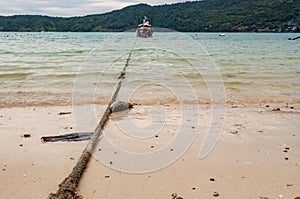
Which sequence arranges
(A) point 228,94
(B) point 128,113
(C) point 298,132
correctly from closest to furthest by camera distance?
(C) point 298,132
(B) point 128,113
(A) point 228,94

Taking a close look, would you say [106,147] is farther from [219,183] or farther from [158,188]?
[219,183]

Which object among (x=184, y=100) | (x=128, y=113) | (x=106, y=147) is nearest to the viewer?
(x=106, y=147)

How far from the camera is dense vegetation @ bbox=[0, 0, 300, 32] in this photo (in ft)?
353

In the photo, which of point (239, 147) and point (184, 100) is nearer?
point (239, 147)

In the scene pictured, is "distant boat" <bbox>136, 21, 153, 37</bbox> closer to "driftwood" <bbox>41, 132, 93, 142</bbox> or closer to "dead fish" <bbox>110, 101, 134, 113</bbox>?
"dead fish" <bbox>110, 101, 134, 113</bbox>

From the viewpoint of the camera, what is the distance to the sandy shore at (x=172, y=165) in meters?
3.38

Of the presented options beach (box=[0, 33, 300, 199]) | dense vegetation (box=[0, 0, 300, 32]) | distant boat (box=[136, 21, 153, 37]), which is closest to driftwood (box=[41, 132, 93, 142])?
beach (box=[0, 33, 300, 199])

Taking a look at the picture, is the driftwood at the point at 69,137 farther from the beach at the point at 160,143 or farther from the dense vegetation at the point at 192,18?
the dense vegetation at the point at 192,18

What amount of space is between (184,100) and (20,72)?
27.9ft

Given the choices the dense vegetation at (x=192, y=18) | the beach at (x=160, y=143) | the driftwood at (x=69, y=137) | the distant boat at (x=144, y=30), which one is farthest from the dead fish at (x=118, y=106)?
the dense vegetation at (x=192, y=18)

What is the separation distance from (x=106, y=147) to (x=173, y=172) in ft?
4.15

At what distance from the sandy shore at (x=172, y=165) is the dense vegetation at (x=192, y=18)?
3576 inches

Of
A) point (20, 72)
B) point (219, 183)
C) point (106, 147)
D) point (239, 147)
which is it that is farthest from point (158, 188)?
point (20, 72)

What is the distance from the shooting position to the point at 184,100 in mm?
8523
